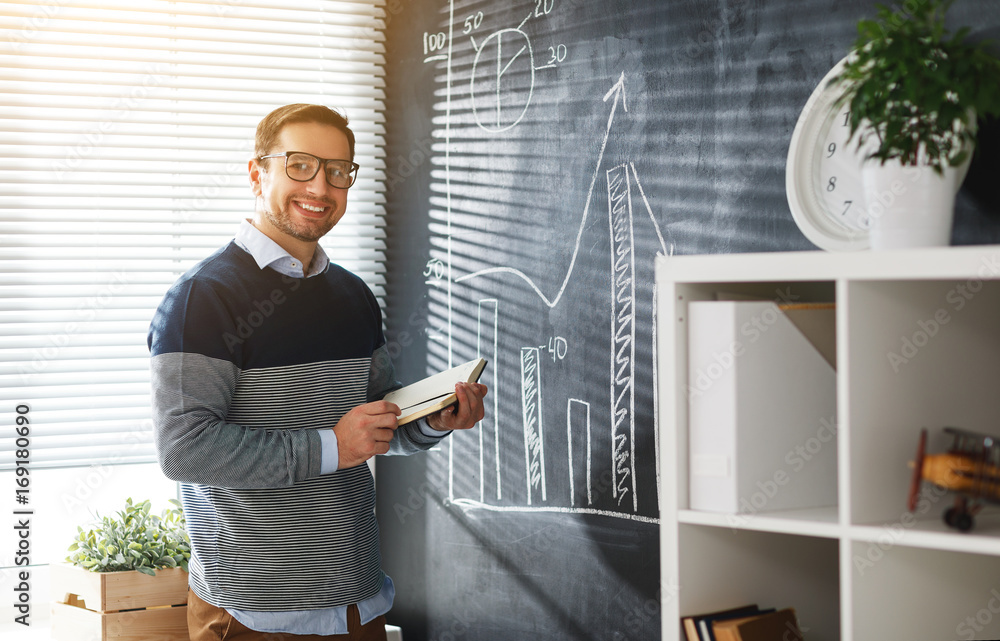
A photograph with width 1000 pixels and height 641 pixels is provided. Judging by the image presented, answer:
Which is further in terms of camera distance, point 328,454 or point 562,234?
point 562,234

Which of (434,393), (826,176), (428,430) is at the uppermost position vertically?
(826,176)

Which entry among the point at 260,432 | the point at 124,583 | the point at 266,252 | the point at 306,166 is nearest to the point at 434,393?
the point at 260,432

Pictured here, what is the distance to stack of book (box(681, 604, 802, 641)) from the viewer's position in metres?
1.20

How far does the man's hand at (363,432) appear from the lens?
1603mm

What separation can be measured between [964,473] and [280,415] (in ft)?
3.90

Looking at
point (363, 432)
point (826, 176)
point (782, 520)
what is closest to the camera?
point (782, 520)

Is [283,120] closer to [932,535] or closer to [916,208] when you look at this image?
[916,208]

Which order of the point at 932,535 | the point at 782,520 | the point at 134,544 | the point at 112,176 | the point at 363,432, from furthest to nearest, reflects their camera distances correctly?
the point at 112,176 → the point at 134,544 → the point at 363,432 → the point at 782,520 → the point at 932,535

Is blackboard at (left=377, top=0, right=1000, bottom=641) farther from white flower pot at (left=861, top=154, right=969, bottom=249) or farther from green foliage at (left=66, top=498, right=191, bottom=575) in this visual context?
green foliage at (left=66, top=498, right=191, bottom=575)

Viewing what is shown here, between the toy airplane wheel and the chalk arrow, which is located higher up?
the chalk arrow

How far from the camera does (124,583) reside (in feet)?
6.46

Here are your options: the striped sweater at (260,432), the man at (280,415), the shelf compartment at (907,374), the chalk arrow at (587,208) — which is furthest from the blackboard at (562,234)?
the striped sweater at (260,432)

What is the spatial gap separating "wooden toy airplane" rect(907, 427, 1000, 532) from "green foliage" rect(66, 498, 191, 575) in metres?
1.64

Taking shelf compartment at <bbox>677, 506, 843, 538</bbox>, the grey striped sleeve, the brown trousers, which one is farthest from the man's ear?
shelf compartment at <bbox>677, 506, 843, 538</bbox>
